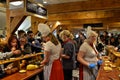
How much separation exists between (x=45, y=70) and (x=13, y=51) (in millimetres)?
811

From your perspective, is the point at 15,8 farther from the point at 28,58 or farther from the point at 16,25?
the point at 28,58

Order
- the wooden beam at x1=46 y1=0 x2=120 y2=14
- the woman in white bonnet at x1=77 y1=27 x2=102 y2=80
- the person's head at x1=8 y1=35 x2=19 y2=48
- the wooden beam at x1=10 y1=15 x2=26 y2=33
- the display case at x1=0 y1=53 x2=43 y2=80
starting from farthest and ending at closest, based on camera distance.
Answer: the wooden beam at x1=46 y1=0 x2=120 y2=14 → the wooden beam at x1=10 y1=15 x2=26 y2=33 → the person's head at x1=8 y1=35 x2=19 y2=48 → the woman in white bonnet at x1=77 y1=27 x2=102 y2=80 → the display case at x1=0 y1=53 x2=43 y2=80

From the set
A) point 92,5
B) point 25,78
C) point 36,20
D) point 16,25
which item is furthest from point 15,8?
point 92,5

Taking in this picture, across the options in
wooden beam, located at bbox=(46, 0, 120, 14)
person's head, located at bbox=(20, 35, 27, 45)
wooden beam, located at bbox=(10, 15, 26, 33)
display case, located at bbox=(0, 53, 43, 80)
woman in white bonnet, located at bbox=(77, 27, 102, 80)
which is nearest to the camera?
display case, located at bbox=(0, 53, 43, 80)

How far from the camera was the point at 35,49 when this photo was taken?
416 cm

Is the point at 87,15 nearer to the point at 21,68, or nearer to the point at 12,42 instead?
the point at 12,42

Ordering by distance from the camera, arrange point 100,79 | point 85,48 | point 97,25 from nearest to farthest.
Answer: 1. point 100,79
2. point 85,48
3. point 97,25

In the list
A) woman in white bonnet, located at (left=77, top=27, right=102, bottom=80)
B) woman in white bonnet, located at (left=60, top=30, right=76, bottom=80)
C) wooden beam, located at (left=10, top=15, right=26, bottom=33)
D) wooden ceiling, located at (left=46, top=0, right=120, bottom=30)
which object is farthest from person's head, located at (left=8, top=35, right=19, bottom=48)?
wooden ceiling, located at (left=46, top=0, right=120, bottom=30)

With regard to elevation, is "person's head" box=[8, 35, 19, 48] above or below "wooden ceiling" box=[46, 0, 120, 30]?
below

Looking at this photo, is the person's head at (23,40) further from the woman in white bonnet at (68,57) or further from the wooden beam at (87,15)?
the wooden beam at (87,15)

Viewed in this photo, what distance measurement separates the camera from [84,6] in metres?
5.75

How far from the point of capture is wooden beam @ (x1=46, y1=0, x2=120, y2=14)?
5.31 meters

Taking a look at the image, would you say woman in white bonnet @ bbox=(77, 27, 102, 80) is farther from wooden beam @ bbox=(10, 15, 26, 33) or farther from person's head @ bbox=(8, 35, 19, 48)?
wooden beam @ bbox=(10, 15, 26, 33)

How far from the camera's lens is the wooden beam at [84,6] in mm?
5313
